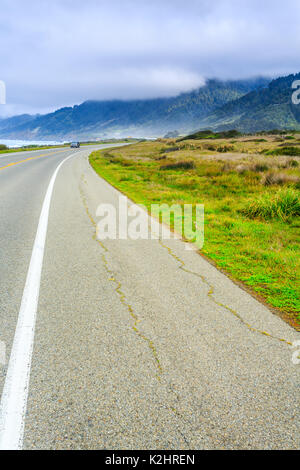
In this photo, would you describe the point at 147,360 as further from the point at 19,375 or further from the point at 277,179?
the point at 277,179

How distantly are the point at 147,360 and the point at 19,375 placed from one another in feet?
3.69

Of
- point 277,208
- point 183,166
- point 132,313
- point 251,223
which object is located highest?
point 183,166

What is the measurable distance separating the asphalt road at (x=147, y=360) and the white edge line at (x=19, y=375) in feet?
0.07

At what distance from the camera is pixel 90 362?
8.84ft

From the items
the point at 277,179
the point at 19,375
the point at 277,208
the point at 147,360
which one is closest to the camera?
the point at 19,375

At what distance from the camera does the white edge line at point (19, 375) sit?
2033mm

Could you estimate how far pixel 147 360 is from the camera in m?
2.74

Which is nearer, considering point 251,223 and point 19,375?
point 19,375

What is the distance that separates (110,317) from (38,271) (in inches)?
69.1

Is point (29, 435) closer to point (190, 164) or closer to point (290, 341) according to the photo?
point (290, 341)

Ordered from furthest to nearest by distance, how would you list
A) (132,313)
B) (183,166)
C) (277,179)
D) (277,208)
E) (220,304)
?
(183,166) → (277,179) → (277,208) → (220,304) → (132,313)

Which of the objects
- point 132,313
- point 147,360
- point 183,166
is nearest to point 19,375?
point 147,360

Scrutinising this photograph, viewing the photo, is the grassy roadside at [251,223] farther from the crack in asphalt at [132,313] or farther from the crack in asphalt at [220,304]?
the crack in asphalt at [132,313]

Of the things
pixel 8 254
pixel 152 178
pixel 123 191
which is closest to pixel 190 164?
pixel 152 178
